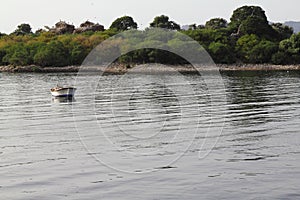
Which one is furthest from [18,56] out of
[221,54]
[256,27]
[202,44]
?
[256,27]

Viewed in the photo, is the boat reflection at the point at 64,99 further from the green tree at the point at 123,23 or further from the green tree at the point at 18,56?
the green tree at the point at 123,23

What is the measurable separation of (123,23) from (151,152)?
160 metres

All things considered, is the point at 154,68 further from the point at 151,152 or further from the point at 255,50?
the point at 151,152

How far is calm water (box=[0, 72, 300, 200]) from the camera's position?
63.0 ft

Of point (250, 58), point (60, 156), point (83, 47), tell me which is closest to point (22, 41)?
point (83, 47)

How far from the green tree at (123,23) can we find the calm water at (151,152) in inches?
5464

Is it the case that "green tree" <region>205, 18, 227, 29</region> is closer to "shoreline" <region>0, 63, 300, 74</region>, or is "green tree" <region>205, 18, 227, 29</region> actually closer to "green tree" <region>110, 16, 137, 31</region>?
"green tree" <region>110, 16, 137, 31</region>

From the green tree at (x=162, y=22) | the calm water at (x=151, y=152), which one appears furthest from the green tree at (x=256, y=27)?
the calm water at (x=151, y=152)

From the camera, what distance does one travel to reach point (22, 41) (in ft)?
578

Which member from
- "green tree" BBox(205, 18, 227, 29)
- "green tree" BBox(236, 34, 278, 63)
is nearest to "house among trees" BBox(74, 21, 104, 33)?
"green tree" BBox(205, 18, 227, 29)

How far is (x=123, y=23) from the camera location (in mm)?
183000

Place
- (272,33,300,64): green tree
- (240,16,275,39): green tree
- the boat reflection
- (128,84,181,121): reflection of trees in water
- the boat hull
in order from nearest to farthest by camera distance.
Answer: (128,84,181,121): reflection of trees in water < the boat reflection < the boat hull < (272,33,300,64): green tree < (240,16,275,39): green tree

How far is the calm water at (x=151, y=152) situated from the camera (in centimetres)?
1920

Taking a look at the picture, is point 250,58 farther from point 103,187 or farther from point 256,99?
point 103,187
